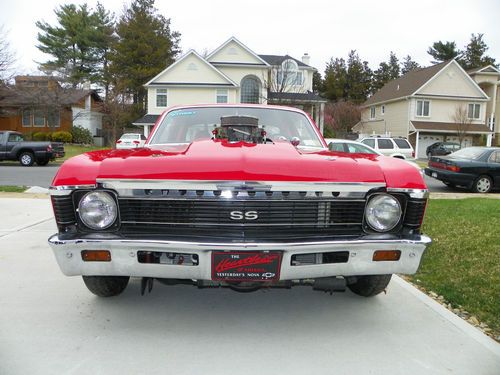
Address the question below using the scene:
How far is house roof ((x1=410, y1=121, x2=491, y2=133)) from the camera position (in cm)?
3445

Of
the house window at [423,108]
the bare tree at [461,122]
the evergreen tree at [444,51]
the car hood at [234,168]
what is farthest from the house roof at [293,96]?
the evergreen tree at [444,51]

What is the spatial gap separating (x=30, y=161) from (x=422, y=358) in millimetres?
19634

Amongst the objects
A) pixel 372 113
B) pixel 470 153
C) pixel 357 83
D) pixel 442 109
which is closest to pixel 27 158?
pixel 470 153

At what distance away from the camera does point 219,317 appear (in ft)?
10.6

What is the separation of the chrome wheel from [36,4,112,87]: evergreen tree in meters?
45.9

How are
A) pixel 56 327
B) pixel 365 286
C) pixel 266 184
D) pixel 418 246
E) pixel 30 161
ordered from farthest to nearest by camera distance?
→ pixel 30 161 < pixel 365 286 < pixel 56 327 < pixel 418 246 < pixel 266 184

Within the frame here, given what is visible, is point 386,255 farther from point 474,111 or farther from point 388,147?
point 474,111

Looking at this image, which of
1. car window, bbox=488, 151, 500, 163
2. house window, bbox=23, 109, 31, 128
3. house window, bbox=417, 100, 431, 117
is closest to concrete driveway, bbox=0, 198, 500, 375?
car window, bbox=488, 151, 500, 163

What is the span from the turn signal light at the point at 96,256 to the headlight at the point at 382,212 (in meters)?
1.57

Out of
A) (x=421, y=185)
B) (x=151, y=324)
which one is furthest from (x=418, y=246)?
(x=151, y=324)

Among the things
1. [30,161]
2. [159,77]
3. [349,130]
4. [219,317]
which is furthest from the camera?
[349,130]

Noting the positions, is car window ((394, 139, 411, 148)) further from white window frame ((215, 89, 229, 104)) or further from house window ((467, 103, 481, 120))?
house window ((467, 103, 481, 120))

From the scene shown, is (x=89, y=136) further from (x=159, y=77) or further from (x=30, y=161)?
(x=30, y=161)

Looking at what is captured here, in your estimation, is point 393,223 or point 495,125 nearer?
point 393,223
